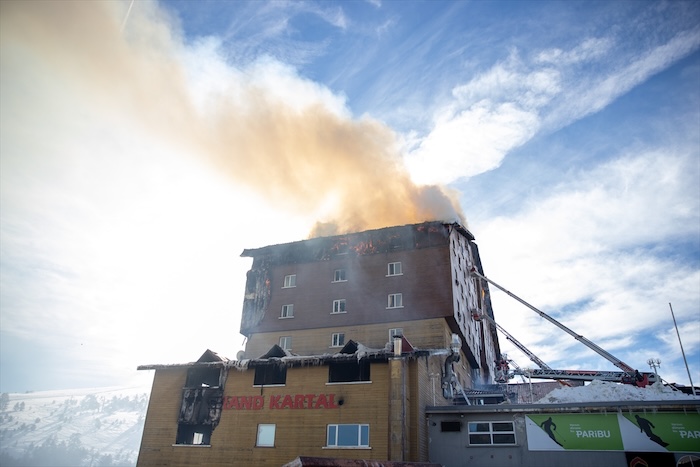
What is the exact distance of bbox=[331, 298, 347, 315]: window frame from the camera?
39.5 m

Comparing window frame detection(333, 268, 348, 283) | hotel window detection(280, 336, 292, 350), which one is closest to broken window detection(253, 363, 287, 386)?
hotel window detection(280, 336, 292, 350)

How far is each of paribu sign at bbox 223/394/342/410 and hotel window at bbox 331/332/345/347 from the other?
984cm

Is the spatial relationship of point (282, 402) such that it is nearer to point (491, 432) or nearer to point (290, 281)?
point (491, 432)

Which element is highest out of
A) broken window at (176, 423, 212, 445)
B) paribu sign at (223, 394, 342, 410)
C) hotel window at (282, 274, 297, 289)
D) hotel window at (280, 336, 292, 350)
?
hotel window at (282, 274, 297, 289)

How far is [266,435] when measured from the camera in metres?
28.1

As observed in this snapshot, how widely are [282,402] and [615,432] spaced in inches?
717

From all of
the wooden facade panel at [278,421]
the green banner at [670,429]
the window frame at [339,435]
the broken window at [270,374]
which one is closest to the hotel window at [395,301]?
the wooden facade panel at [278,421]

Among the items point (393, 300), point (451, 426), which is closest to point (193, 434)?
point (451, 426)

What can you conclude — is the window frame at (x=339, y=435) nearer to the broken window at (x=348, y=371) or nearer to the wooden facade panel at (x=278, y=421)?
the wooden facade panel at (x=278, y=421)

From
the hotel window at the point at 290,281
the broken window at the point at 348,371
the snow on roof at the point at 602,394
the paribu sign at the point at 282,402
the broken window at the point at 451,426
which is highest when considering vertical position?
the hotel window at the point at 290,281

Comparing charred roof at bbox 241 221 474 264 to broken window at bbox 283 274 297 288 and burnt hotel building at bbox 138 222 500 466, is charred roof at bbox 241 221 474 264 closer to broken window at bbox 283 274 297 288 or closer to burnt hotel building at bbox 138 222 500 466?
burnt hotel building at bbox 138 222 500 466

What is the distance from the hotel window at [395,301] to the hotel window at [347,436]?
13.1 m

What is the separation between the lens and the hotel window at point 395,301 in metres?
37.9

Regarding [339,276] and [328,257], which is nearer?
[339,276]
